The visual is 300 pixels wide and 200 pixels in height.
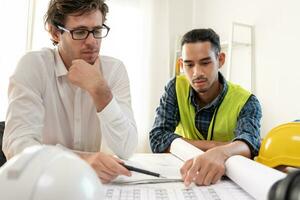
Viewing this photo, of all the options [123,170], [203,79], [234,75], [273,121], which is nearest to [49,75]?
[123,170]

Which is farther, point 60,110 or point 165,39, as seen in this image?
point 165,39

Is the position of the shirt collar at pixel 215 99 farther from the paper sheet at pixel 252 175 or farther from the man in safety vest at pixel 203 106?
the paper sheet at pixel 252 175

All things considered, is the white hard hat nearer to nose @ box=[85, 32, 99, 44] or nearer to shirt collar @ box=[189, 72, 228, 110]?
nose @ box=[85, 32, 99, 44]

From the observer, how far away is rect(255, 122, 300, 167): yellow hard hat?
0.97 meters

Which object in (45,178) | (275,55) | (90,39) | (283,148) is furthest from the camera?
(275,55)

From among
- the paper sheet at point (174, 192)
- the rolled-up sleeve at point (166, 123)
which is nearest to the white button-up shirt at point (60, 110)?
the rolled-up sleeve at point (166, 123)

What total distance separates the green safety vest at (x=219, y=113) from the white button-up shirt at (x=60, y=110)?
16.9 inches

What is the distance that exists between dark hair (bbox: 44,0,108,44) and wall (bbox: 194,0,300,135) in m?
1.50

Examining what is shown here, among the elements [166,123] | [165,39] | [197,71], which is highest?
[165,39]

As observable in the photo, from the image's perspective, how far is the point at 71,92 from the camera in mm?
1176

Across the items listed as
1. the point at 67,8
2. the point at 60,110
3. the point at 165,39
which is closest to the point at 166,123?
the point at 60,110

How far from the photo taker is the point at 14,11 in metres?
2.62

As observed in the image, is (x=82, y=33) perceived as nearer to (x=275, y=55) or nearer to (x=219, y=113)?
(x=219, y=113)

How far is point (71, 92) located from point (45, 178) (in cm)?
86
